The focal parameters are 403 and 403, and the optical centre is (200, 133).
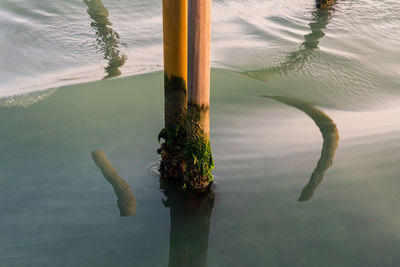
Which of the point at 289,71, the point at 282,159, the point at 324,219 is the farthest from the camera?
the point at 289,71

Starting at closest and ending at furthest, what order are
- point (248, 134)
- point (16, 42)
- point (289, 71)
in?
point (248, 134), point (289, 71), point (16, 42)

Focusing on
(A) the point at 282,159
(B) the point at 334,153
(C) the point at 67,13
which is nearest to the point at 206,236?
(A) the point at 282,159

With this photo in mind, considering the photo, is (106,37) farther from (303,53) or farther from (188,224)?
(188,224)

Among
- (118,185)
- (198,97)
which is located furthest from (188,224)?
(198,97)

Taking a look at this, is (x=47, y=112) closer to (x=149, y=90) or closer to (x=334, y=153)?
(x=149, y=90)

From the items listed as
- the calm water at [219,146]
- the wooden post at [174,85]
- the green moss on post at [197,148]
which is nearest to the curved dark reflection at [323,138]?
the calm water at [219,146]

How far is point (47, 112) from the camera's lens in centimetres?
607

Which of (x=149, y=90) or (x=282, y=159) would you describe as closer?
(x=282, y=159)

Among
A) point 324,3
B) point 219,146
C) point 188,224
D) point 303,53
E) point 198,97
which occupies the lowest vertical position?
point 188,224

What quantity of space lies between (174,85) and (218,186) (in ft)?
4.50

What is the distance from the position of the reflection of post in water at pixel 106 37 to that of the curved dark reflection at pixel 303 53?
2375 mm

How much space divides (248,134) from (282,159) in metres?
0.67

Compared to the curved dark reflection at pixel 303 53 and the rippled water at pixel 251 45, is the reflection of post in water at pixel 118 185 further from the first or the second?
the curved dark reflection at pixel 303 53

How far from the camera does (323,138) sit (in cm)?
553
